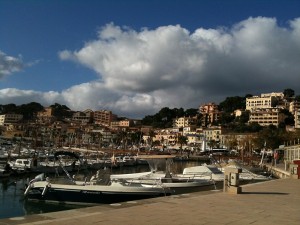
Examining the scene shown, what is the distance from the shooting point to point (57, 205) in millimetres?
24688

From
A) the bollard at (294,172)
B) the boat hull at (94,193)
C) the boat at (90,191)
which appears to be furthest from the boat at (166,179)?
the bollard at (294,172)

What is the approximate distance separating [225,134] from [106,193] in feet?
507

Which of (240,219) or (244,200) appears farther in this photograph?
(244,200)

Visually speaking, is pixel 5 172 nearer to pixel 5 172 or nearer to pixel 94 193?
pixel 5 172

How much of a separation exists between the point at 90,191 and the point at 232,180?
9414 mm

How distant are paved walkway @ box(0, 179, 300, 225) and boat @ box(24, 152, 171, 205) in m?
7.85

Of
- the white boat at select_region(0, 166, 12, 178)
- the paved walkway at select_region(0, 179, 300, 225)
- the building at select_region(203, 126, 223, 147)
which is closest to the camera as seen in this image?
the paved walkway at select_region(0, 179, 300, 225)

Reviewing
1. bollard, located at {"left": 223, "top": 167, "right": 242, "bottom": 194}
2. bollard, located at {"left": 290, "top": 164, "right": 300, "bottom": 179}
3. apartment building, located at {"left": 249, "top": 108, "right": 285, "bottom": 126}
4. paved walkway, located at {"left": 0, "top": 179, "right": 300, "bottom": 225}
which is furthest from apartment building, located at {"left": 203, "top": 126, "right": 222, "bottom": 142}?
paved walkway, located at {"left": 0, "top": 179, "right": 300, "bottom": 225}

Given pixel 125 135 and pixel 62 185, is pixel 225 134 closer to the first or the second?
pixel 125 135

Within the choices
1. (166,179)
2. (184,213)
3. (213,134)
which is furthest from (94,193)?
(213,134)

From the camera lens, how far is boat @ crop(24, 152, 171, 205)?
2344cm

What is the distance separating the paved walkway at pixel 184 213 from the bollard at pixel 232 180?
6.66ft

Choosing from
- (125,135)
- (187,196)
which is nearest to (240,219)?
(187,196)

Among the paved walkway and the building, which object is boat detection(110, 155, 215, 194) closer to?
the paved walkway
